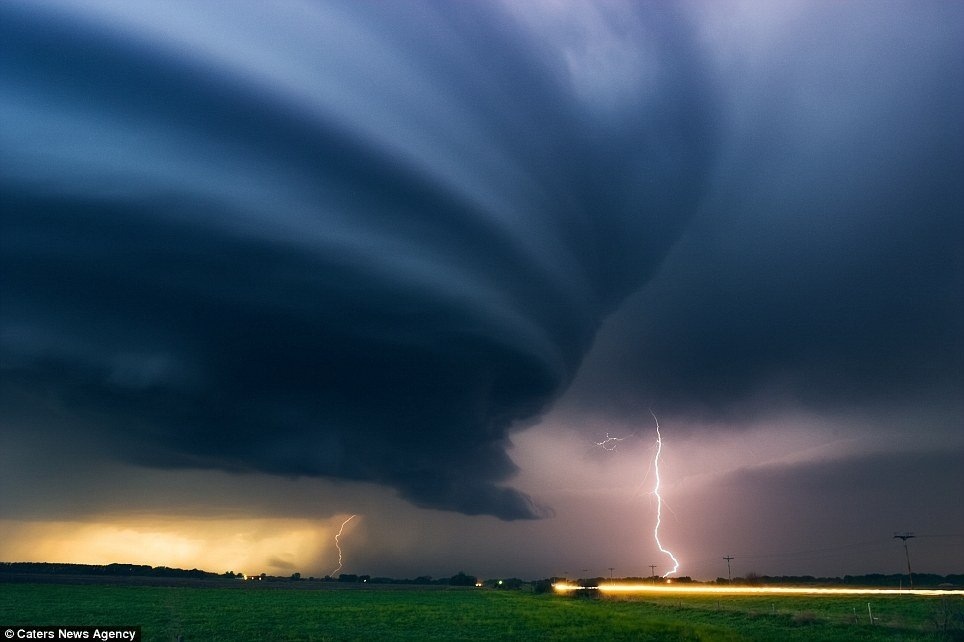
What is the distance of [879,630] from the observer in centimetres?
4862

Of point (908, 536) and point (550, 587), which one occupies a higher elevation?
point (908, 536)

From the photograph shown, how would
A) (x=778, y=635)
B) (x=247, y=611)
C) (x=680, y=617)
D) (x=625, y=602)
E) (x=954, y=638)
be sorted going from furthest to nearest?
(x=625, y=602) → (x=247, y=611) → (x=680, y=617) → (x=778, y=635) → (x=954, y=638)

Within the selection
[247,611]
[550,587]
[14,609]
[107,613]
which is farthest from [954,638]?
[550,587]

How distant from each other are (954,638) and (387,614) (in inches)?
2060

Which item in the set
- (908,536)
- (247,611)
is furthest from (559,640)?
(908,536)

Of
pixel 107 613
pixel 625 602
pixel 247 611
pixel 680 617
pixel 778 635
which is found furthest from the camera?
pixel 625 602

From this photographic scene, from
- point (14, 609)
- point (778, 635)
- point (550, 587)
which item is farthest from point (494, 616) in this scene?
point (550, 587)

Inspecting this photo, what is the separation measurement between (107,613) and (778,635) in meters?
62.2

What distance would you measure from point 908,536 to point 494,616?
155m

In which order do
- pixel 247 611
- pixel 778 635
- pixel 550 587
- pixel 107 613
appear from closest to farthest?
1. pixel 778 635
2. pixel 107 613
3. pixel 247 611
4. pixel 550 587

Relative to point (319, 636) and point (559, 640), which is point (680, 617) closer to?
point (559, 640)

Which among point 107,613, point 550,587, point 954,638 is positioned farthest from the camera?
point 550,587

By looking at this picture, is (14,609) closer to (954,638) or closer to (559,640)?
(559,640)

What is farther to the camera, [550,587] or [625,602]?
[550,587]
